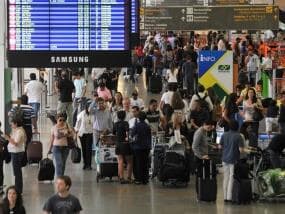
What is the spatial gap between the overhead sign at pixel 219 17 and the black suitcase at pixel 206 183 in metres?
12.9

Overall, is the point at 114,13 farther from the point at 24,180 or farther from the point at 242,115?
the point at 242,115

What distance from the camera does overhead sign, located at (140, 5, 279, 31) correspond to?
27.5m

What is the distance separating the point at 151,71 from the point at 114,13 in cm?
2404

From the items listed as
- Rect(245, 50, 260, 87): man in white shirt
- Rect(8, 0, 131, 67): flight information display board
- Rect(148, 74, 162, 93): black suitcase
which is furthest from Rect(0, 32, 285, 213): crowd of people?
Rect(148, 74, 162, 93): black suitcase

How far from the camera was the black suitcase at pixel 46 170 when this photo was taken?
16.7 m

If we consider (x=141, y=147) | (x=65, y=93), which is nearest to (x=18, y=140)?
(x=141, y=147)

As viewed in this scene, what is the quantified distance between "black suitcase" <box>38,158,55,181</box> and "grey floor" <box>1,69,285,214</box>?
15cm

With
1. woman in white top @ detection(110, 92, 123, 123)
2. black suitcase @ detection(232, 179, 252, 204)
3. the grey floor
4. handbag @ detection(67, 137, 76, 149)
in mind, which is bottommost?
the grey floor

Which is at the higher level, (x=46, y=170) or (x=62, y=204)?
(x=62, y=204)

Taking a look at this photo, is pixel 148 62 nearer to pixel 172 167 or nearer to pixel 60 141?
pixel 172 167

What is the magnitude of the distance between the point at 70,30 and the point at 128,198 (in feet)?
13.8

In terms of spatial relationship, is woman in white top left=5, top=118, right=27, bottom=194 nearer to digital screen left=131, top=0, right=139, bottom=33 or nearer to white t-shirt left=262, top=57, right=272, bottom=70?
digital screen left=131, top=0, right=139, bottom=33

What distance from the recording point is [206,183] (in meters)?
15.1

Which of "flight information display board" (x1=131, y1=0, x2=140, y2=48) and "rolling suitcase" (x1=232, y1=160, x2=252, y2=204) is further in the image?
"rolling suitcase" (x1=232, y1=160, x2=252, y2=204)
